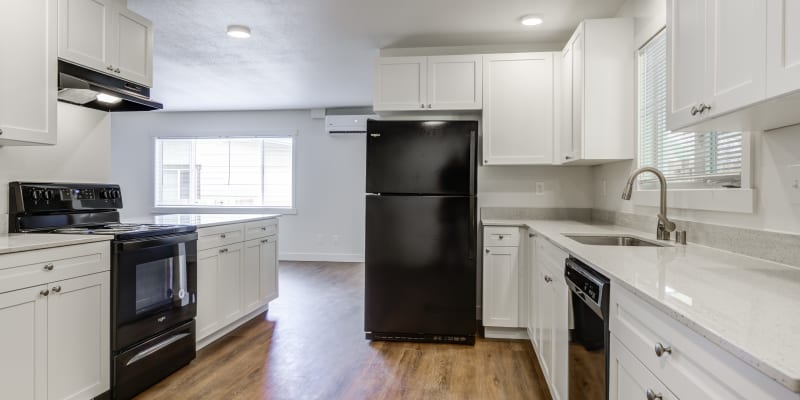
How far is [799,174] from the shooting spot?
136cm

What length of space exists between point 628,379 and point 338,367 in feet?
6.23

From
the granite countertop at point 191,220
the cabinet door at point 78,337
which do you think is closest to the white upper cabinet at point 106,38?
the granite countertop at point 191,220

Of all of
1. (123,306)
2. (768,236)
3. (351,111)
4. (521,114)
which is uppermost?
(351,111)

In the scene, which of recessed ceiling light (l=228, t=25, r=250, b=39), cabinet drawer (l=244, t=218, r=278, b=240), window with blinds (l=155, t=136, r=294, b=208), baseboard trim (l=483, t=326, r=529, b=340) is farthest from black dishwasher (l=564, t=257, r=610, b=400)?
window with blinds (l=155, t=136, r=294, b=208)

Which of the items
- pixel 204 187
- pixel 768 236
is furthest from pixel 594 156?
pixel 204 187

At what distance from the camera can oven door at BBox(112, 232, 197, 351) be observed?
2.10 metres

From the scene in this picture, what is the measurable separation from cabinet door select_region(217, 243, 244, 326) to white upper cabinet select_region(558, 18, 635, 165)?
2.55 metres

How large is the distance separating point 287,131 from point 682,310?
20.5 ft

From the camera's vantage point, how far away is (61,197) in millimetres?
2424

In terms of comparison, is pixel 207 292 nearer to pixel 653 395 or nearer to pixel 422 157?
pixel 422 157

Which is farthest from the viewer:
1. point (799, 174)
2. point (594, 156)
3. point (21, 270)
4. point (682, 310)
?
point (594, 156)

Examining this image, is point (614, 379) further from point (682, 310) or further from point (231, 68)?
point (231, 68)

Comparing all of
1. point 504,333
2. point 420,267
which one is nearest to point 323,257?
point 420,267

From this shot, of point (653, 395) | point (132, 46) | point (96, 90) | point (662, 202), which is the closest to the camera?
point (653, 395)
